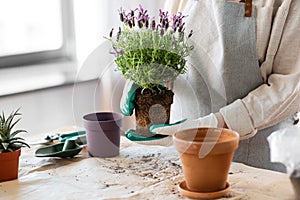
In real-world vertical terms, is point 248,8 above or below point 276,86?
above

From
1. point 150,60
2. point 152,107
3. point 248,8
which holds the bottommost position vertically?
point 152,107

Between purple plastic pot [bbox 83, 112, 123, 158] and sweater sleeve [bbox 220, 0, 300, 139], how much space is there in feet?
0.95

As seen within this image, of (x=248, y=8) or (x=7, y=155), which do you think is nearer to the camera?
(x=7, y=155)

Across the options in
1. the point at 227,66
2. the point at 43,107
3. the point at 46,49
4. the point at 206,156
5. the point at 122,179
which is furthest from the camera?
the point at 46,49

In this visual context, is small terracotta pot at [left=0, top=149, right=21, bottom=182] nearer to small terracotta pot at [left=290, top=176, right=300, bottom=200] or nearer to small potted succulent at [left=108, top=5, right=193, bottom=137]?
small potted succulent at [left=108, top=5, right=193, bottom=137]

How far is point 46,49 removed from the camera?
2.24 metres

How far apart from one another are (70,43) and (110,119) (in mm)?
896

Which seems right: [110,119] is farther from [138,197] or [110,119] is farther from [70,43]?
[70,43]

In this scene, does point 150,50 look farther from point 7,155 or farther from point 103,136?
point 7,155

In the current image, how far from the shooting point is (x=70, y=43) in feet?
7.47

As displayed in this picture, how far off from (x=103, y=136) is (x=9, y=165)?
0.84ft

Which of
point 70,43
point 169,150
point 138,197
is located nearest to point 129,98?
point 169,150

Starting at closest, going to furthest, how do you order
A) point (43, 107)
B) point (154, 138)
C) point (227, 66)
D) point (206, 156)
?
point (206, 156) → point (154, 138) → point (227, 66) → point (43, 107)

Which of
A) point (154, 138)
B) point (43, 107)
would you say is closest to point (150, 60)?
point (154, 138)
